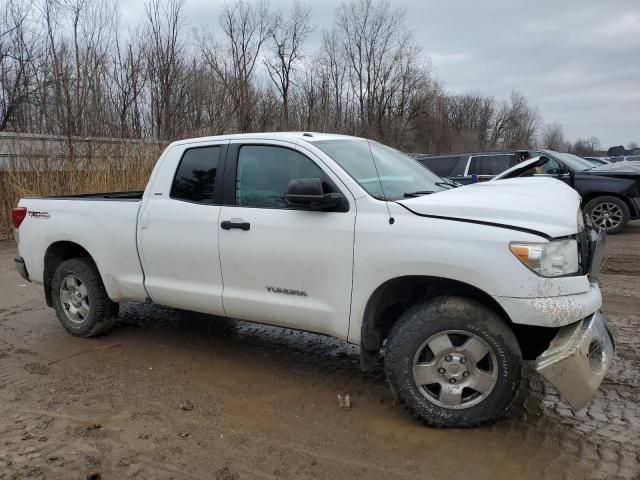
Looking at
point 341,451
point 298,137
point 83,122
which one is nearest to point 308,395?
point 341,451

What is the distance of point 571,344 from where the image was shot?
3.05 meters

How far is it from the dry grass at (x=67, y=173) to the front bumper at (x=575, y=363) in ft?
41.0

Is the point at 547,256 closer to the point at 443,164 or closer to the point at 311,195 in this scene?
the point at 311,195

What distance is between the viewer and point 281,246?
12.8 ft

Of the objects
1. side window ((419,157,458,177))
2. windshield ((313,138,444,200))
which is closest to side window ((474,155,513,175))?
side window ((419,157,458,177))

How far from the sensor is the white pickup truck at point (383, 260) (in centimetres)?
312

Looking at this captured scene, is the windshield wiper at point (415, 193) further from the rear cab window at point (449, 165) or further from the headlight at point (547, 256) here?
the rear cab window at point (449, 165)

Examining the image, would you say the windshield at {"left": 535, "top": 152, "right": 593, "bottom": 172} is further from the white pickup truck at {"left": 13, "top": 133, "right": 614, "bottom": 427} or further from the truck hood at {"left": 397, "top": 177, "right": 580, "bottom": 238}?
the truck hood at {"left": 397, "top": 177, "right": 580, "bottom": 238}

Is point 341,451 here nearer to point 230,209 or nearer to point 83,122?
point 230,209

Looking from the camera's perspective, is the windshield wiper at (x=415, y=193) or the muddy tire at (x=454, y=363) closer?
the muddy tire at (x=454, y=363)

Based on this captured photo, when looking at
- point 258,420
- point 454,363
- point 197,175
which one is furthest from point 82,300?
point 454,363

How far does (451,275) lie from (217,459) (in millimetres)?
1764

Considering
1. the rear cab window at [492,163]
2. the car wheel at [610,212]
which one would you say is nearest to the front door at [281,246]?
the car wheel at [610,212]

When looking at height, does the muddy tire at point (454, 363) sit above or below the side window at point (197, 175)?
below
